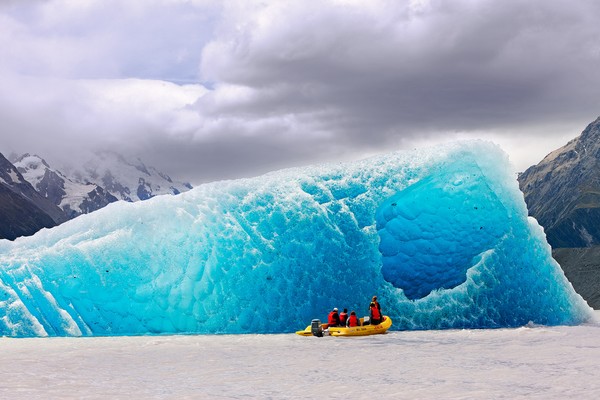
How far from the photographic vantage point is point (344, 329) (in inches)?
1156

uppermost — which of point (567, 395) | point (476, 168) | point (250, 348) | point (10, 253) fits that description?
point (476, 168)

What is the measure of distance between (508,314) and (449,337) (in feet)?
15.7

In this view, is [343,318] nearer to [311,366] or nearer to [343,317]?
[343,317]

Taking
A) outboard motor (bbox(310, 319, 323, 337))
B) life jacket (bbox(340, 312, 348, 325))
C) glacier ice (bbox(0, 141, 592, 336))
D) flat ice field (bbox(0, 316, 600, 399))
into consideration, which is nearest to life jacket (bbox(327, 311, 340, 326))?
life jacket (bbox(340, 312, 348, 325))

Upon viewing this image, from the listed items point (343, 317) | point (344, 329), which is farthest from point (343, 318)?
point (344, 329)

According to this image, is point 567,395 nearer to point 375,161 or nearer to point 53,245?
point 375,161

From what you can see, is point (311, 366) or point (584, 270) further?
point (584, 270)

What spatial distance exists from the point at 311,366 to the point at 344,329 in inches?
305

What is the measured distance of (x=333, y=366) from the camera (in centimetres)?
2181

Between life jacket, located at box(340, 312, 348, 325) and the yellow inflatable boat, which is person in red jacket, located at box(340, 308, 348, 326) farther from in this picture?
the yellow inflatable boat

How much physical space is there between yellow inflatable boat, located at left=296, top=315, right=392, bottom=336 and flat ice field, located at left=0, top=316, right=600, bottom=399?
29cm

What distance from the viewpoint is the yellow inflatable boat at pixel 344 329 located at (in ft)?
94.9

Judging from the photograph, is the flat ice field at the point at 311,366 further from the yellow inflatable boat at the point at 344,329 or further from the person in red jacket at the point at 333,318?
the person in red jacket at the point at 333,318

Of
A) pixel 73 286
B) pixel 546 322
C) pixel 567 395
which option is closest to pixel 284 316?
pixel 73 286
